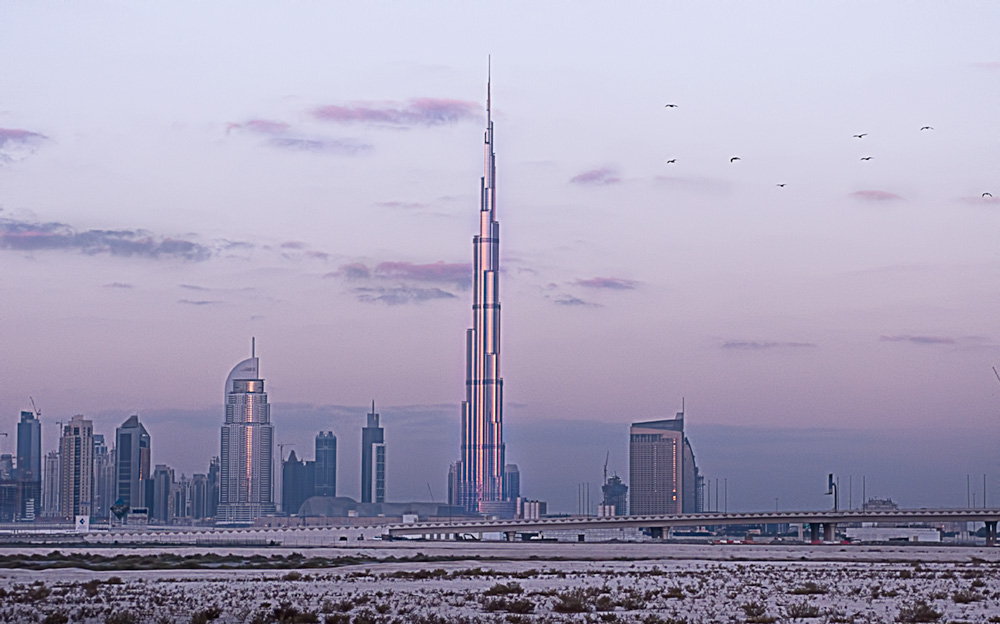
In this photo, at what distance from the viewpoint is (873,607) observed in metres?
61.0

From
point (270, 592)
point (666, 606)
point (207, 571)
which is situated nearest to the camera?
point (666, 606)

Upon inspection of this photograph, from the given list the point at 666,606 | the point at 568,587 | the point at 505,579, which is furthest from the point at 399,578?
the point at 666,606

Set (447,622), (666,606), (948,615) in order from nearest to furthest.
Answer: (447,622)
(948,615)
(666,606)

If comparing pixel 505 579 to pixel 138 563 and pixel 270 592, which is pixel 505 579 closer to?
pixel 270 592

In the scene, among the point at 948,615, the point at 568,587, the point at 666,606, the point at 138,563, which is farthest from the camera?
the point at 138,563

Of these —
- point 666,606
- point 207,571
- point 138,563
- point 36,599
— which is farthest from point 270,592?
point 138,563

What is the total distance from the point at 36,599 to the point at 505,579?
3185 cm

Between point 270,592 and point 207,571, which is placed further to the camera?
point 207,571

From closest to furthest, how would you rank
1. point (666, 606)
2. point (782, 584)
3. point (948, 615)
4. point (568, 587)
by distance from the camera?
1. point (948, 615)
2. point (666, 606)
3. point (568, 587)
4. point (782, 584)

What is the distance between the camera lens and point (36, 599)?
6431 centimetres

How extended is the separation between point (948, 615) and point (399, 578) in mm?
42281

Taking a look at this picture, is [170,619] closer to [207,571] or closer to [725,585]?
[725,585]

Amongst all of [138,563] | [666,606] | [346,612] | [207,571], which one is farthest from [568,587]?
[138,563]

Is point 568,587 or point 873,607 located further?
point 568,587
